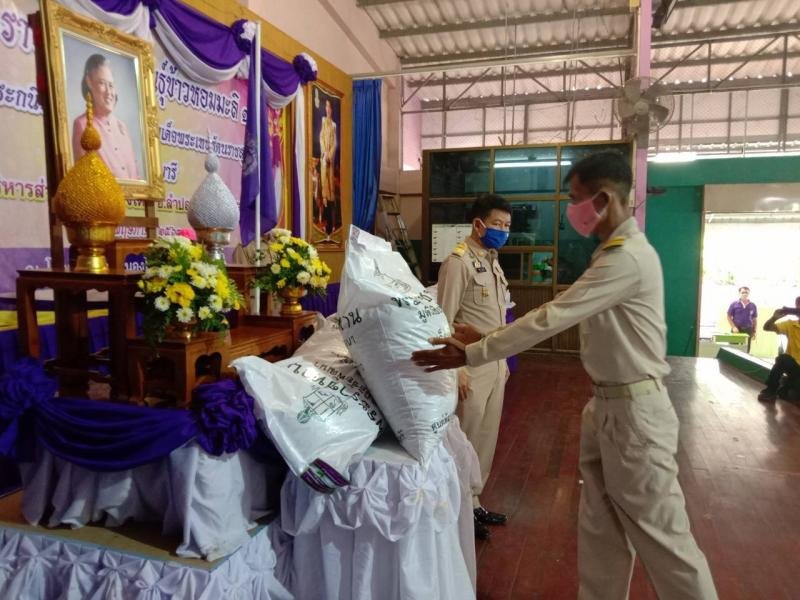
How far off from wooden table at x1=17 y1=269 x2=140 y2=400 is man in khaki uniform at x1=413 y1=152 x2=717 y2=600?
819 millimetres

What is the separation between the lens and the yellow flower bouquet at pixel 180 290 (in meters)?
1.46

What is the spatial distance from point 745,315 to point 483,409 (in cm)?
703

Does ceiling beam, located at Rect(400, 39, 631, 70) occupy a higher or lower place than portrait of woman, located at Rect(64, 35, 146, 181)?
higher

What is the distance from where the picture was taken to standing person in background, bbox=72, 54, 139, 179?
2.25m

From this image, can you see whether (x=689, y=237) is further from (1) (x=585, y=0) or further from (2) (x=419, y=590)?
(2) (x=419, y=590)

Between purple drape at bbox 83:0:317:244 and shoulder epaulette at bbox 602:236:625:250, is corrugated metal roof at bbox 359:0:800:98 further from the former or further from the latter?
shoulder epaulette at bbox 602:236:625:250

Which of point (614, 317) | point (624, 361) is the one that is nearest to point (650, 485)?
point (624, 361)

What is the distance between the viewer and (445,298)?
98.5 inches

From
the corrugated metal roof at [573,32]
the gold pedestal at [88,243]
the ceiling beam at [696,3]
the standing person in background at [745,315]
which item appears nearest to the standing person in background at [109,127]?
the gold pedestal at [88,243]

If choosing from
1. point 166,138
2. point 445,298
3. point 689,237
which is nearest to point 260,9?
point 166,138

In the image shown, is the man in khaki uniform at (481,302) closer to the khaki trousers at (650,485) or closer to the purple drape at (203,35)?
the khaki trousers at (650,485)

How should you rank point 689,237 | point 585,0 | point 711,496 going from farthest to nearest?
point 689,237 < point 585,0 < point 711,496

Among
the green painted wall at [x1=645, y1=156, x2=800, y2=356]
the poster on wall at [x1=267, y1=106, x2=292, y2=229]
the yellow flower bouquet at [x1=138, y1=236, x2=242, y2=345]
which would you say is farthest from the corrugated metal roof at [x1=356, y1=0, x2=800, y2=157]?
the yellow flower bouquet at [x1=138, y1=236, x2=242, y2=345]

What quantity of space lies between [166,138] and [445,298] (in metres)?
2.26
